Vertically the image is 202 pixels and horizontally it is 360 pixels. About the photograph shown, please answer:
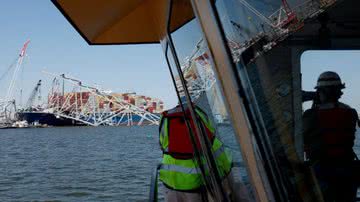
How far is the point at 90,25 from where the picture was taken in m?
2.87

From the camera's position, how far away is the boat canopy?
2316mm

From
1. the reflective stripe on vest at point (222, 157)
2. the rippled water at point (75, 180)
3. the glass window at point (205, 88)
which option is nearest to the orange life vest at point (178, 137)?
the glass window at point (205, 88)

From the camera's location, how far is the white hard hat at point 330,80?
30.2 inches

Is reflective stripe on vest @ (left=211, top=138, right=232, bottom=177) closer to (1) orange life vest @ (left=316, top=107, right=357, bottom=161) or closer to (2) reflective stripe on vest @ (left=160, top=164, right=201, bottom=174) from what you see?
(1) orange life vest @ (left=316, top=107, right=357, bottom=161)

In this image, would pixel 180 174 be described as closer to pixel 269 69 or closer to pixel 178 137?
pixel 178 137

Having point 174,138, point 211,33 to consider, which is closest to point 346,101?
point 211,33

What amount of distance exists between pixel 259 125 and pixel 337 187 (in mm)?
208

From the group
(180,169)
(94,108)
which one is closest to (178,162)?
(180,169)

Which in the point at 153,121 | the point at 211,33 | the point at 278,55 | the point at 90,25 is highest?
the point at 153,121

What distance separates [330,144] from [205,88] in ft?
2.22

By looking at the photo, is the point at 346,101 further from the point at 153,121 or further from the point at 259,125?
the point at 153,121

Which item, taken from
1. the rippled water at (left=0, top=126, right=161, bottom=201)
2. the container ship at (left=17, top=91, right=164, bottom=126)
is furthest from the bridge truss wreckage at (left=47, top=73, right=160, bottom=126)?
the rippled water at (left=0, top=126, right=161, bottom=201)

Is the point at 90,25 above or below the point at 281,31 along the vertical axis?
above

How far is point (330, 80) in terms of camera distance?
780 millimetres
